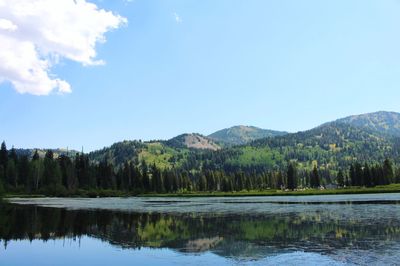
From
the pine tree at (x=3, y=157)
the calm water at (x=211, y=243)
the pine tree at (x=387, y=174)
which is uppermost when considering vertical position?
the pine tree at (x=3, y=157)

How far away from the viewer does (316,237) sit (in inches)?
1393

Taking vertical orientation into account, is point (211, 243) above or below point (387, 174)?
below

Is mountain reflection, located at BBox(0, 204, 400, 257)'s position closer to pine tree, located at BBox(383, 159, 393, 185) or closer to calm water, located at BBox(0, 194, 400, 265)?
calm water, located at BBox(0, 194, 400, 265)

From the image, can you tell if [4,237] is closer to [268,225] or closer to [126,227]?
[126,227]

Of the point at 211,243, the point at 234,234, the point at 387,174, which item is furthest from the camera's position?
the point at 387,174

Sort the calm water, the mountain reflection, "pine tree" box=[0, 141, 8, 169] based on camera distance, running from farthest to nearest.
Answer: "pine tree" box=[0, 141, 8, 169] → the mountain reflection → the calm water

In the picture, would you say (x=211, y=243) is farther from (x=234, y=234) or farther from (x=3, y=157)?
(x=3, y=157)

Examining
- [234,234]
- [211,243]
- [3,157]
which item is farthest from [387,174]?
[211,243]

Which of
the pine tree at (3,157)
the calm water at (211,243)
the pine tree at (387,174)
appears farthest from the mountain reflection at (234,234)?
the pine tree at (387,174)

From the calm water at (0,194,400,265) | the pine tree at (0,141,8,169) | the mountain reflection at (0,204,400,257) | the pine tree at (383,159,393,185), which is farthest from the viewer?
the pine tree at (383,159,393,185)

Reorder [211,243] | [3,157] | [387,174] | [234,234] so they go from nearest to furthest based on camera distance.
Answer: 1. [211,243]
2. [234,234]
3. [3,157]
4. [387,174]

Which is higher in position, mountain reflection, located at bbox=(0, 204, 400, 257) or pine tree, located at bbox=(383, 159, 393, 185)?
pine tree, located at bbox=(383, 159, 393, 185)

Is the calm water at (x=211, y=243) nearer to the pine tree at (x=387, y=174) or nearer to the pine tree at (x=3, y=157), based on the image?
the pine tree at (x=3, y=157)

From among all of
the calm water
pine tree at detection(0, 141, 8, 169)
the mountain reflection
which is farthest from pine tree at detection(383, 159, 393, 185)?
pine tree at detection(0, 141, 8, 169)
